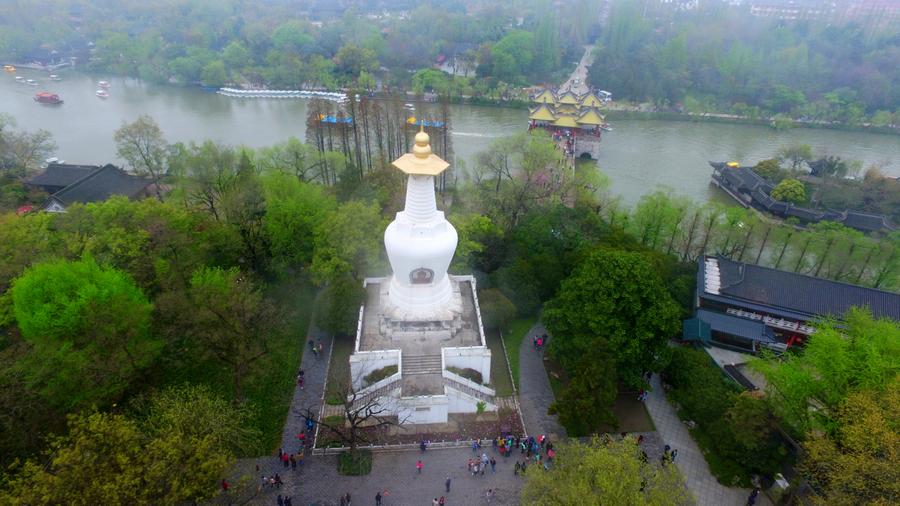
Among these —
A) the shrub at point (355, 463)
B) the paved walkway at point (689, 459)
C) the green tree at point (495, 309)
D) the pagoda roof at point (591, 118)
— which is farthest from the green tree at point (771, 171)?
the shrub at point (355, 463)

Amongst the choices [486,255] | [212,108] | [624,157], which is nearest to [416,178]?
[486,255]

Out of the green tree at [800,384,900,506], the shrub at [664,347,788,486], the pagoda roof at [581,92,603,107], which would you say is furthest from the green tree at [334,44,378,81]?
the green tree at [800,384,900,506]

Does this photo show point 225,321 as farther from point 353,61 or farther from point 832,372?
point 353,61

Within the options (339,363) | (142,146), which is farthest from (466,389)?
(142,146)

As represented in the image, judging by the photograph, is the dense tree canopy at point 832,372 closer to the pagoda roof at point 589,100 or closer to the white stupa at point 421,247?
the white stupa at point 421,247

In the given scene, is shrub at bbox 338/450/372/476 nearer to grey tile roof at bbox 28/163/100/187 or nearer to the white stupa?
the white stupa
